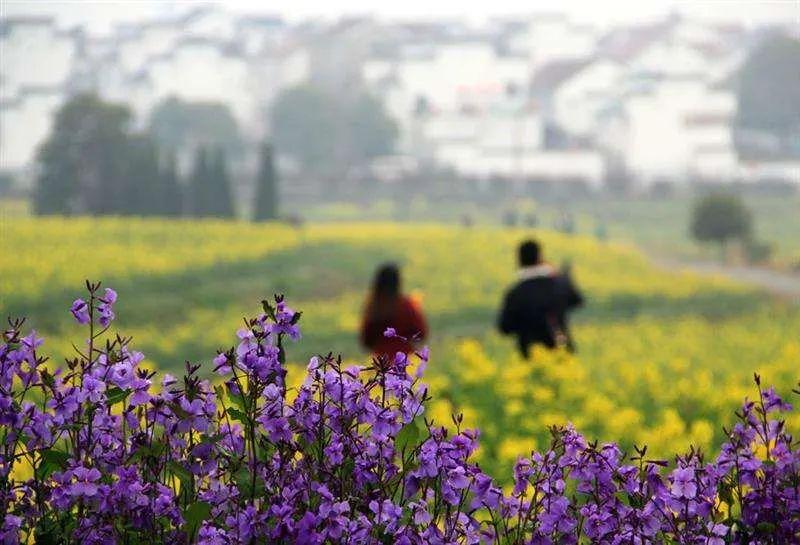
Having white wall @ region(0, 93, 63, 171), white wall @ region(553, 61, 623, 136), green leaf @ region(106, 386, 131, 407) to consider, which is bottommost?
green leaf @ region(106, 386, 131, 407)

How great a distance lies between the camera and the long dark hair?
748 centimetres

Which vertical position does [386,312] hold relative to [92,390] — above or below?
below

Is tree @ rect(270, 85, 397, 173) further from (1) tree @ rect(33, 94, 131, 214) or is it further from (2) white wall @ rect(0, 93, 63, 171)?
(2) white wall @ rect(0, 93, 63, 171)

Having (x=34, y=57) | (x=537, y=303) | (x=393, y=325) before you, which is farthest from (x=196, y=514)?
(x=34, y=57)

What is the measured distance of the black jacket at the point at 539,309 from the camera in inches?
311

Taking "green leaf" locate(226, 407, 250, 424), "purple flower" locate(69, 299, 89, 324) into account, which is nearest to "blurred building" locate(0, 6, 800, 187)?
"purple flower" locate(69, 299, 89, 324)

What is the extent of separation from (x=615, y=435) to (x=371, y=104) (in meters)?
18.0

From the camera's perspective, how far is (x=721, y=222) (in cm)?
2189

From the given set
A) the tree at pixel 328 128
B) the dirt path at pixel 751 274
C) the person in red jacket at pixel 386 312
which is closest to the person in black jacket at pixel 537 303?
the person in red jacket at pixel 386 312

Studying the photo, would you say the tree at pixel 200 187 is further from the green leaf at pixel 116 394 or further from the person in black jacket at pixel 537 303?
the green leaf at pixel 116 394

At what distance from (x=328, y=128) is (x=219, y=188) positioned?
2.92 metres

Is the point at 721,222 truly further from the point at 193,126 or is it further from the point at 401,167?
the point at 193,126

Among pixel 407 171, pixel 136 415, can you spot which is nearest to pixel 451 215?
pixel 407 171

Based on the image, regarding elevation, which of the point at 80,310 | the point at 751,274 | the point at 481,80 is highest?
the point at 481,80
